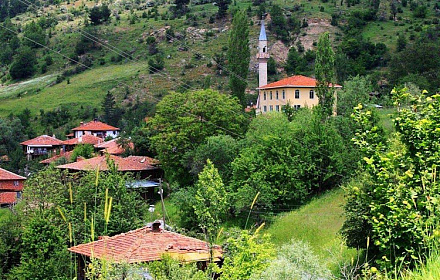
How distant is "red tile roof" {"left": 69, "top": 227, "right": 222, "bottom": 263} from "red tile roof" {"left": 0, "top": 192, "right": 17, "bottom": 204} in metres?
26.4

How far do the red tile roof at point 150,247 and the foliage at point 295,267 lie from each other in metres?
6.77

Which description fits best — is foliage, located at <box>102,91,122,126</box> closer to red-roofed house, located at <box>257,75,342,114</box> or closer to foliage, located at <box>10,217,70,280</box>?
red-roofed house, located at <box>257,75,342,114</box>

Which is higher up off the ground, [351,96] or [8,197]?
[351,96]

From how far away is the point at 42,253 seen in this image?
22.9 meters

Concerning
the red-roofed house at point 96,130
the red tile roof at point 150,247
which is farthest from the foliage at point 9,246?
the red-roofed house at point 96,130

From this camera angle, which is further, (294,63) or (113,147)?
(294,63)

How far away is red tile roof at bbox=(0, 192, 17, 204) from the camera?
150ft

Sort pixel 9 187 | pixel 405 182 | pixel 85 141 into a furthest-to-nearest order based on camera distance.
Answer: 1. pixel 85 141
2. pixel 9 187
3. pixel 405 182

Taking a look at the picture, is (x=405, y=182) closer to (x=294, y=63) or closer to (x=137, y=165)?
(x=137, y=165)

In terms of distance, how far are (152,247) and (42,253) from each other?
4.86 meters

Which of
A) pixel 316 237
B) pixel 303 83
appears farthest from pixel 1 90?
pixel 316 237

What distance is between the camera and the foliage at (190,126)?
40219 millimetres

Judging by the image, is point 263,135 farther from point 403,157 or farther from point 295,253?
point 403,157

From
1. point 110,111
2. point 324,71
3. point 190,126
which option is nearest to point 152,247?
point 190,126
